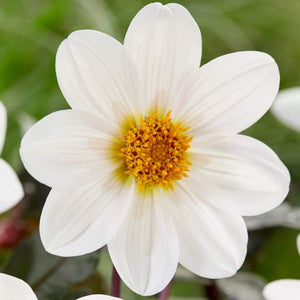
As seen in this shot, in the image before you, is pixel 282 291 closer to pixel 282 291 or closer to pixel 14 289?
pixel 282 291

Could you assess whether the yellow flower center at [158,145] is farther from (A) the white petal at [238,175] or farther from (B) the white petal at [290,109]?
(B) the white petal at [290,109]

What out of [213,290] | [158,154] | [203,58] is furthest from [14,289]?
[203,58]

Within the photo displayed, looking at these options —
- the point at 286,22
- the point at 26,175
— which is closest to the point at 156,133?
the point at 26,175

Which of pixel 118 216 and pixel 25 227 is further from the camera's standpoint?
pixel 25 227

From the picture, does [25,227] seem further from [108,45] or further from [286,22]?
[286,22]

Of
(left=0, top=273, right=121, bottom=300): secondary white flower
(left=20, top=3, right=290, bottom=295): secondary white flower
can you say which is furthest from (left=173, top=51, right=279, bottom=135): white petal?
(left=0, top=273, right=121, bottom=300): secondary white flower

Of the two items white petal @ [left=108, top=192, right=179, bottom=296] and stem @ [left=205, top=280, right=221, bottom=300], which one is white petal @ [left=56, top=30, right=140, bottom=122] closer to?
white petal @ [left=108, top=192, right=179, bottom=296]

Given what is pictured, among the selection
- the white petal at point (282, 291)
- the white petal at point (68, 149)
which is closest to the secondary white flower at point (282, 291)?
the white petal at point (282, 291)
